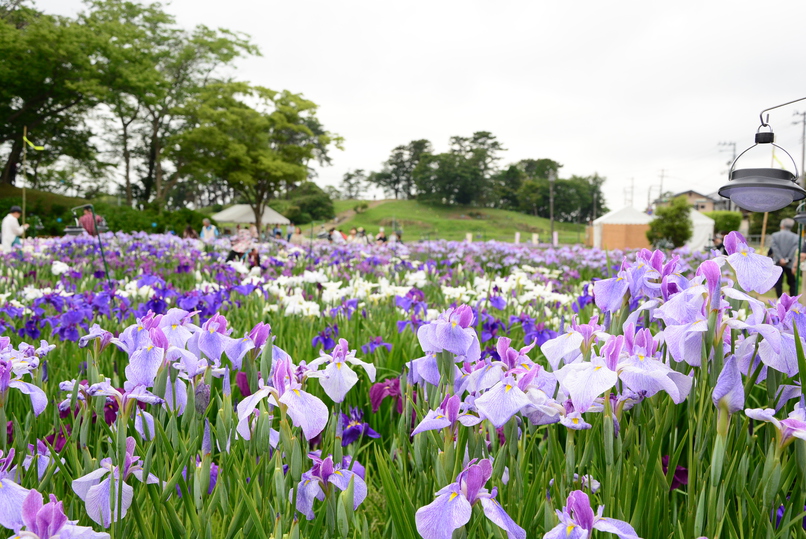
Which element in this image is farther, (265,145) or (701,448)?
(265,145)

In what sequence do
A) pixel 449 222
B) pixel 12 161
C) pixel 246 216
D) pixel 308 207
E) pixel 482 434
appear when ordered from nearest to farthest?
pixel 482 434 < pixel 12 161 < pixel 246 216 < pixel 308 207 < pixel 449 222

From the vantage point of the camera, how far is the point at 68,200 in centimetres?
3059

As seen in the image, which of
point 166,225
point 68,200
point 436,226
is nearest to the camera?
point 166,225

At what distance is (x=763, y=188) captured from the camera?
5.66ft

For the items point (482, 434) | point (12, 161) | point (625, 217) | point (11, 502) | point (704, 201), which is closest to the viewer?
point (11, 502)

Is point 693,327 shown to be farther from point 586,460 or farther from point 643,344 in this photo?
point 586,460

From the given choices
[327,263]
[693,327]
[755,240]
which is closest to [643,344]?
[693,327]

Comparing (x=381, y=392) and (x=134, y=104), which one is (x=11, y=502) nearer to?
(x=381, y=392)

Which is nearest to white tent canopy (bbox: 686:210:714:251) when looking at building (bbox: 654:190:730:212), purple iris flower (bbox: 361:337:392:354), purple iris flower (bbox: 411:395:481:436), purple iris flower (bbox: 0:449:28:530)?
purple iris flower (bbox: 361:337:392:354)

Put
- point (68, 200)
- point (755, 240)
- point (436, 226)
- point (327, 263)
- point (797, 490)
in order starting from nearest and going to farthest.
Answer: point (797, 490) → point (327, 263) → point (68, 200) → point (755, 240) → point (436, 226)

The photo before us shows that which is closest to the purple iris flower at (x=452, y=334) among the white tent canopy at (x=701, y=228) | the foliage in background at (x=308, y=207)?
the white tent canopy at (x=701, y=228)

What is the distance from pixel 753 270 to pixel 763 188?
0.57 metres

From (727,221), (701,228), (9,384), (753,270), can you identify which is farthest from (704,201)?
(9,384)

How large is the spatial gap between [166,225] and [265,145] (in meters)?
13.0
